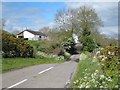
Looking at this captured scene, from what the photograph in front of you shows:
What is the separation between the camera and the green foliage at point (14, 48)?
115 ft

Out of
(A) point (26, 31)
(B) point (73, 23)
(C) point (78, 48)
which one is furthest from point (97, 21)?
(A) point (26, 31)

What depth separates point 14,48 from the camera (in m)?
36.7

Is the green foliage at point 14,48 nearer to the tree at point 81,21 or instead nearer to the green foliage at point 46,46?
the green foliage at point 46,46

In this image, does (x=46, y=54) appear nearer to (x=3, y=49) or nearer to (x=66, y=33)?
(x=3, y=49)

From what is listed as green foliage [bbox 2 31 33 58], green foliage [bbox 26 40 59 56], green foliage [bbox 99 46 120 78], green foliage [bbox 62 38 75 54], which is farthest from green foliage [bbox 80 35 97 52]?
green foliage [bbox 99 46 120 78]

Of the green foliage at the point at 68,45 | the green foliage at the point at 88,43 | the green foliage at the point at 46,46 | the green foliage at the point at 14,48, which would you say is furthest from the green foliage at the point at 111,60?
the green foliage at the point at 88,43

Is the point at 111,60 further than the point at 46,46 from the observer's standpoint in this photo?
No

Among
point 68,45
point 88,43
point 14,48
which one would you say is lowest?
point 68,45

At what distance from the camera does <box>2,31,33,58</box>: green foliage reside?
35.2 metres

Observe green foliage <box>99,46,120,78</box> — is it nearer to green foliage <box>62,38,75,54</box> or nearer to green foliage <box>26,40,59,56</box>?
green foliage <box>26,40,59,56</box>

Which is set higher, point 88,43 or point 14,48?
point 88,43

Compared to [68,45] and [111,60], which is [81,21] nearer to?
[68,45]

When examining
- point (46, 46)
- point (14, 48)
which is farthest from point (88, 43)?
point (14, 48)

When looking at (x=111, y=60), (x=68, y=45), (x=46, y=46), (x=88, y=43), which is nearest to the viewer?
(x=111, y=60)
